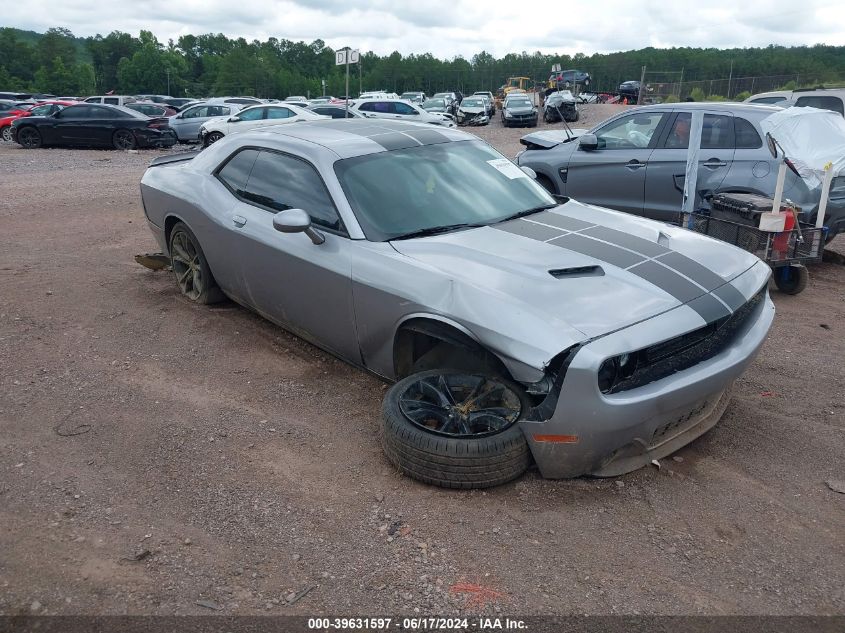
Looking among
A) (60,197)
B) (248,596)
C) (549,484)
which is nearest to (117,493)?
(248,596)

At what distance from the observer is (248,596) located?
2740mm

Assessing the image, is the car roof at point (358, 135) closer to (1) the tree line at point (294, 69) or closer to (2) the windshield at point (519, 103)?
(2) the windshield at point (519, 103)

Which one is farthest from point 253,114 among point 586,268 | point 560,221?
point 586,268

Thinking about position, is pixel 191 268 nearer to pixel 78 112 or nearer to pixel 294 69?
pixel 78 112

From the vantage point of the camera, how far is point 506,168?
16.5 ft

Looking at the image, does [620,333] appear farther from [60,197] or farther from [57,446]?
[60,197]

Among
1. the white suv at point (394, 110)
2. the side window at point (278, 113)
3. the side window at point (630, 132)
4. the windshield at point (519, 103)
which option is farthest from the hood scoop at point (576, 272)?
→ the windshield at point (519, 103)

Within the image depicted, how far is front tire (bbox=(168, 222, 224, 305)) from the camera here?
5.70 meters

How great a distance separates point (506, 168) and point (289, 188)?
1.49 metres

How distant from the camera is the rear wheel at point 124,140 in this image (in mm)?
21500

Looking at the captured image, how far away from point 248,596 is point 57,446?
1737 mm

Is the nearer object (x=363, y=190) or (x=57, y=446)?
(x=57, y=446)

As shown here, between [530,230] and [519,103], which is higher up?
Result: [519,103]

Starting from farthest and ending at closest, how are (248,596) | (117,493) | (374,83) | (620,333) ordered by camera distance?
(374,83)
(117,493)
(620,333)
(248,596)
